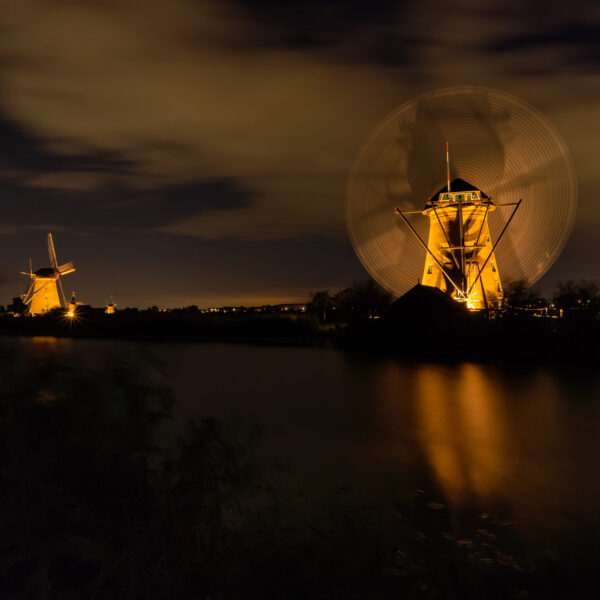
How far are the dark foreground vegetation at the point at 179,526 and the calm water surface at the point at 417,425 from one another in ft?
2.39

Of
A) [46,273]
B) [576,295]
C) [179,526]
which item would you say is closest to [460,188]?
[576,295]

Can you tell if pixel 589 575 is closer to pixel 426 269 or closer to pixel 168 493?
pixel 168 493

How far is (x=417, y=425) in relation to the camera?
1480cm

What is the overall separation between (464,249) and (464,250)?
75 mm

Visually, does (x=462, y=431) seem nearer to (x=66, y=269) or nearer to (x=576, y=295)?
(x=576, y=295)

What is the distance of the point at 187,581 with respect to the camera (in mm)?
4137

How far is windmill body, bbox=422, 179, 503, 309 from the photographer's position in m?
37.1

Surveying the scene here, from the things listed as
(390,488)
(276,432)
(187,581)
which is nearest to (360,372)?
(276,432)

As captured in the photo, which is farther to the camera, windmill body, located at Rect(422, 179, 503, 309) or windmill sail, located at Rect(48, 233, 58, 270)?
windmill sail, located at Rect(48, 233, 58, 270)

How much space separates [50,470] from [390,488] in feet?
16.8

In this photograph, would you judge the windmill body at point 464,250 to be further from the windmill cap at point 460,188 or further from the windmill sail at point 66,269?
the windmill sail at point 66,269

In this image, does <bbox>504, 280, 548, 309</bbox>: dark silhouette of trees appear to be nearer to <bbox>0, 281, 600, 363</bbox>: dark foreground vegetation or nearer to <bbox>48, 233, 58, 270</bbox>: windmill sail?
<bbox>0, 281, 600, 363</bbox>: dark foreground vegetation

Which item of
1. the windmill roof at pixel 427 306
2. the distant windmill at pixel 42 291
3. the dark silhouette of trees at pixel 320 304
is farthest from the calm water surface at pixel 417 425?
the distant windmill at pixel 42 291

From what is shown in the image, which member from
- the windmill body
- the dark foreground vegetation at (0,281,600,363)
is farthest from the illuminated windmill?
the dark foreground vegetation at (0,281,600,363)
